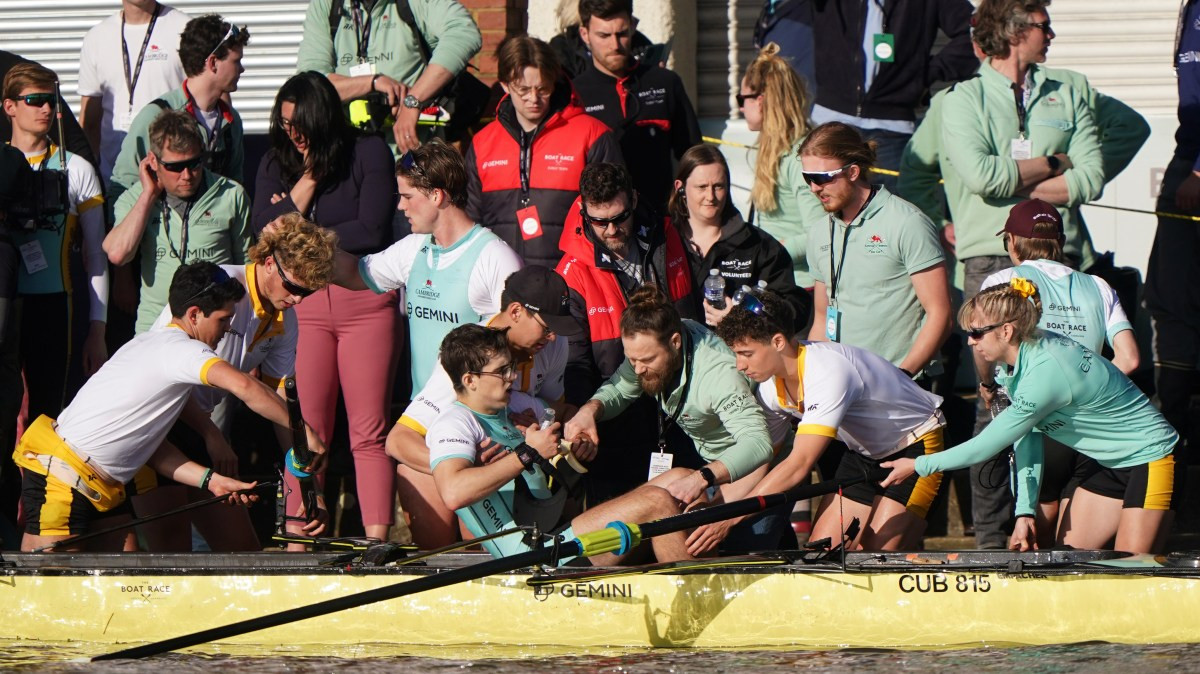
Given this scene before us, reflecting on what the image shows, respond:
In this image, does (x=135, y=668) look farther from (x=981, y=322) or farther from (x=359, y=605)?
(x=981, y=322)

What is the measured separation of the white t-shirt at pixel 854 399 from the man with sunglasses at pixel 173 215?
265 centimetres

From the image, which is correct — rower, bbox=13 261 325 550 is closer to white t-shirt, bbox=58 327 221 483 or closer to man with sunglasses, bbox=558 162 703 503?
white t-shirt, bbox=58 327 221 483

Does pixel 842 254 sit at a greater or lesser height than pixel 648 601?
greater

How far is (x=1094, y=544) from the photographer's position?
21.5 ft

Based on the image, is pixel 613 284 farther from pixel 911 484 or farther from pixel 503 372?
pixel 911 484

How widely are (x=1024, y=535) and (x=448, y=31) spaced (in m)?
3.67

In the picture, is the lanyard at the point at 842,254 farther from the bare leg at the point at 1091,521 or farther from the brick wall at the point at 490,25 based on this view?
the brick wall at the point at 490,25

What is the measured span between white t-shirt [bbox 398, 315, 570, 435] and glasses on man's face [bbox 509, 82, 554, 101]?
3.77 ft

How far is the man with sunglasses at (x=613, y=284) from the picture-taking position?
263 inches

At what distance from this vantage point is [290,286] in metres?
6.70

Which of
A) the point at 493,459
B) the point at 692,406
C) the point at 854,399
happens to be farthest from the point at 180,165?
the point at 854,399

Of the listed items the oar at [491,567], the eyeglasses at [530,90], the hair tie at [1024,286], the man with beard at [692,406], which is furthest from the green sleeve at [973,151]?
the oar at [491,567]

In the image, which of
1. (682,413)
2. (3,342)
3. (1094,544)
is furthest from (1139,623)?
(3,342)

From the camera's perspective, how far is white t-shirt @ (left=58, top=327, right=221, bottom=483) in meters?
6.46
